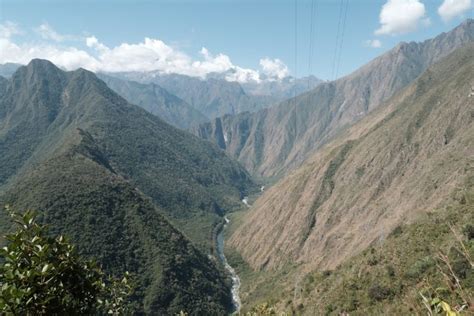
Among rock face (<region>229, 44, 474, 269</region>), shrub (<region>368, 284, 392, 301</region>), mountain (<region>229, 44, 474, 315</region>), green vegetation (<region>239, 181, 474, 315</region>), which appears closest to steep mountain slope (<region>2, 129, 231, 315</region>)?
mountain (<region>229, 44, 474, 315</region>)

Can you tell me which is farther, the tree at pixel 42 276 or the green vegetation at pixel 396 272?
the green vegetation at pixel 396 272

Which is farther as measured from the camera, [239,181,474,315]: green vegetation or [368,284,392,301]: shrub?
[368,284,392,301]: shrub

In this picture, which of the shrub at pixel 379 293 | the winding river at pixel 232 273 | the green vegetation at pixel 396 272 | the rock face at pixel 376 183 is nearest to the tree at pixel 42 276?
the green vegetation at pixel 396 272

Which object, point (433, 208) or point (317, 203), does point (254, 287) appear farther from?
point (433, 208)

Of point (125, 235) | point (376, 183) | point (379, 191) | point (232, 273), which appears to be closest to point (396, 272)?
point (379, 191)

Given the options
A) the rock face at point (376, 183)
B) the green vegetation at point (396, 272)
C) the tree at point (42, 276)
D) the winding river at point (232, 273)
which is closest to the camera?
the tree at point (42, 276)

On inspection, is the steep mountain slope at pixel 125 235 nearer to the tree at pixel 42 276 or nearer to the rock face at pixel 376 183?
the rock face at pixel 376 183

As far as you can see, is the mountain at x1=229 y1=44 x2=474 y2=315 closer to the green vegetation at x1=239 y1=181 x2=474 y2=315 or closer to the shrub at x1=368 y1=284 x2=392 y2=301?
the green vegetation at x1=239 y1=181 x2=474 y2=315
